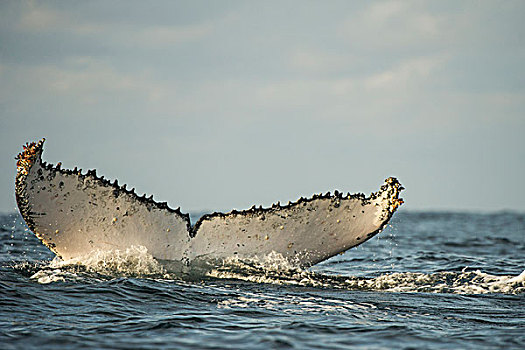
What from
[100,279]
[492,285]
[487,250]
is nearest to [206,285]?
[100,279]

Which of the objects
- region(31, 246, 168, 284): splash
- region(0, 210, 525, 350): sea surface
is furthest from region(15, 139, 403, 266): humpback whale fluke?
region(0, 210, 525, 350): sea surface

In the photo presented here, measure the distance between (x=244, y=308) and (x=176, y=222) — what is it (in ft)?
4.03

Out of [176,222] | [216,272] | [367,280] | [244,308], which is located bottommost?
[244,308]

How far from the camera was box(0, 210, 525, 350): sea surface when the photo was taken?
15.7 feet

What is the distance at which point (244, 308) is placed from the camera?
5969 mm

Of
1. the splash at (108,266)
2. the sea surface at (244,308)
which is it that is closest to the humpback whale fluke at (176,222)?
the splash at (108,266)

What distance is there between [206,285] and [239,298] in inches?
23.3

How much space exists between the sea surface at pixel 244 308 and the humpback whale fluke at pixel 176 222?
0.24 meters

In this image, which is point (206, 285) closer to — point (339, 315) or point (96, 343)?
point (339, 315)

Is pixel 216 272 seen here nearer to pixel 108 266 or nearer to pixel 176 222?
pixel 176 222

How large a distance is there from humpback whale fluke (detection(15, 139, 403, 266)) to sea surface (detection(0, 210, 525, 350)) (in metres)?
0.24

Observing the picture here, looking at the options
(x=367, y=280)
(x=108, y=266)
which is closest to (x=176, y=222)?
(x=108, y=266)

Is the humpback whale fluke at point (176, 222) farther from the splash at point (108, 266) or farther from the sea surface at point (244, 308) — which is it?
the sea surface at point (244, 308)

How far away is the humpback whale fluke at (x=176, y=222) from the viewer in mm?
6184
